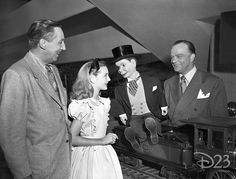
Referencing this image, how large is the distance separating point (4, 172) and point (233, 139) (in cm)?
153

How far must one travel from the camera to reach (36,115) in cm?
117

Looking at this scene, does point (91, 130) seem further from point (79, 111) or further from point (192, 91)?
point (192, 91)

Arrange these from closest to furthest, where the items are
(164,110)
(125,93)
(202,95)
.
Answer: (202,95), (164,110), (125,93)

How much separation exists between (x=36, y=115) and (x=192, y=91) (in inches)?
34.3

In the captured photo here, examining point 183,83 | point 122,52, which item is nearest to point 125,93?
point 122,52

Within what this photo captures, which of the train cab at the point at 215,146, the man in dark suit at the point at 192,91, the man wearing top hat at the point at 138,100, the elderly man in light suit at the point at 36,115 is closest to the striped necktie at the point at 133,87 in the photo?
the man wearing top hat at the point at 138,100

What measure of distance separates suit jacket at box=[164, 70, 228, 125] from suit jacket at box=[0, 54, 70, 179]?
0.68 metres

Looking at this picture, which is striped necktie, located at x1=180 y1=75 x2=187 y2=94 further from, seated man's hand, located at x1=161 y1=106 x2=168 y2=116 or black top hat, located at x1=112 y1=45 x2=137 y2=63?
black top hat, located at x1=112 y1=45 x2=137 y2=63

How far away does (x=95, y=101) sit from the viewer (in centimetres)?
148

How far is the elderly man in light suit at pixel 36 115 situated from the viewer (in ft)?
3.65

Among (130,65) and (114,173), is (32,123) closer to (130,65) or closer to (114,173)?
(114,173)

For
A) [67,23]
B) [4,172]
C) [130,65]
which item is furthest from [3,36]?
[130,65]

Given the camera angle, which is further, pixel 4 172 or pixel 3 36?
pixel 3 36

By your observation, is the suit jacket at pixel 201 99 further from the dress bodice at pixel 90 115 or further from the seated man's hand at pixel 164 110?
the dress bodice at pixel 90 115
